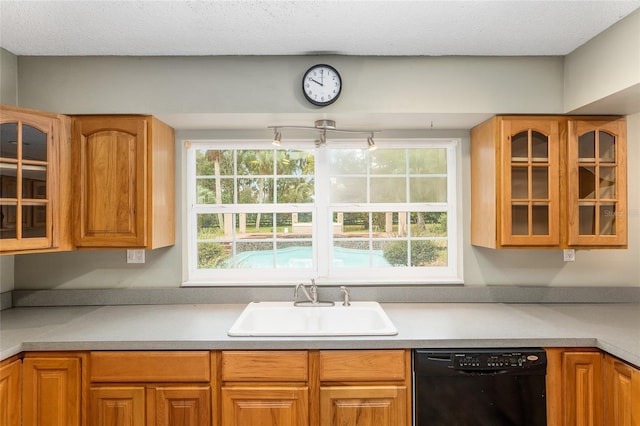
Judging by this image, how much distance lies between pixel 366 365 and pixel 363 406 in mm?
186

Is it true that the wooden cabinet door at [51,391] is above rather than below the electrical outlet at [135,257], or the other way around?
below

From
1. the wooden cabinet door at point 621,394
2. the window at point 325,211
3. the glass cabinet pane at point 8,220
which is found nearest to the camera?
the wooden cabinet door at point 621,394

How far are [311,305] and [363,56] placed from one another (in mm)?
1466

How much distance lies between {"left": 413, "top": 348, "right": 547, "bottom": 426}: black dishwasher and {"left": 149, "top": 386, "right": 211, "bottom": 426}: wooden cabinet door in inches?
37.9

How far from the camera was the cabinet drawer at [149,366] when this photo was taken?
1.67 meters

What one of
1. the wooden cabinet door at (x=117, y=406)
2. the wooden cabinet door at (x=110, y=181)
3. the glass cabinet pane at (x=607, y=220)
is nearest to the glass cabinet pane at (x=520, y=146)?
the glass cabinet pane at (x=607, y=220)

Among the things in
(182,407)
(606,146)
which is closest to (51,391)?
(182,407)

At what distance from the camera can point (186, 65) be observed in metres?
2.04

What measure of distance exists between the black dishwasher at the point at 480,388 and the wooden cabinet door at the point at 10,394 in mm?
1784

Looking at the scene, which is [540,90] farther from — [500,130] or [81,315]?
[81,315]

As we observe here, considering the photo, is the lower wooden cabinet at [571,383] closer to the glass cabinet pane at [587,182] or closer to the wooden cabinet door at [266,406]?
the glass cabinet pane at [587,182]

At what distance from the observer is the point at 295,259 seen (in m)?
2.48

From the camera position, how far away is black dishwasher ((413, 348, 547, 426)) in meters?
1.64

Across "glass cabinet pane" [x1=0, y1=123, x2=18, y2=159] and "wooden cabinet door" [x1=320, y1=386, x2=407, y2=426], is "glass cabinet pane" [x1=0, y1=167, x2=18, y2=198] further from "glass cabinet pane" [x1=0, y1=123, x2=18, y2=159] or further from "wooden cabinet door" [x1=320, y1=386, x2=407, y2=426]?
"wooden cabinet door" [x1=320, y1=386, x2=407, y2=426]
